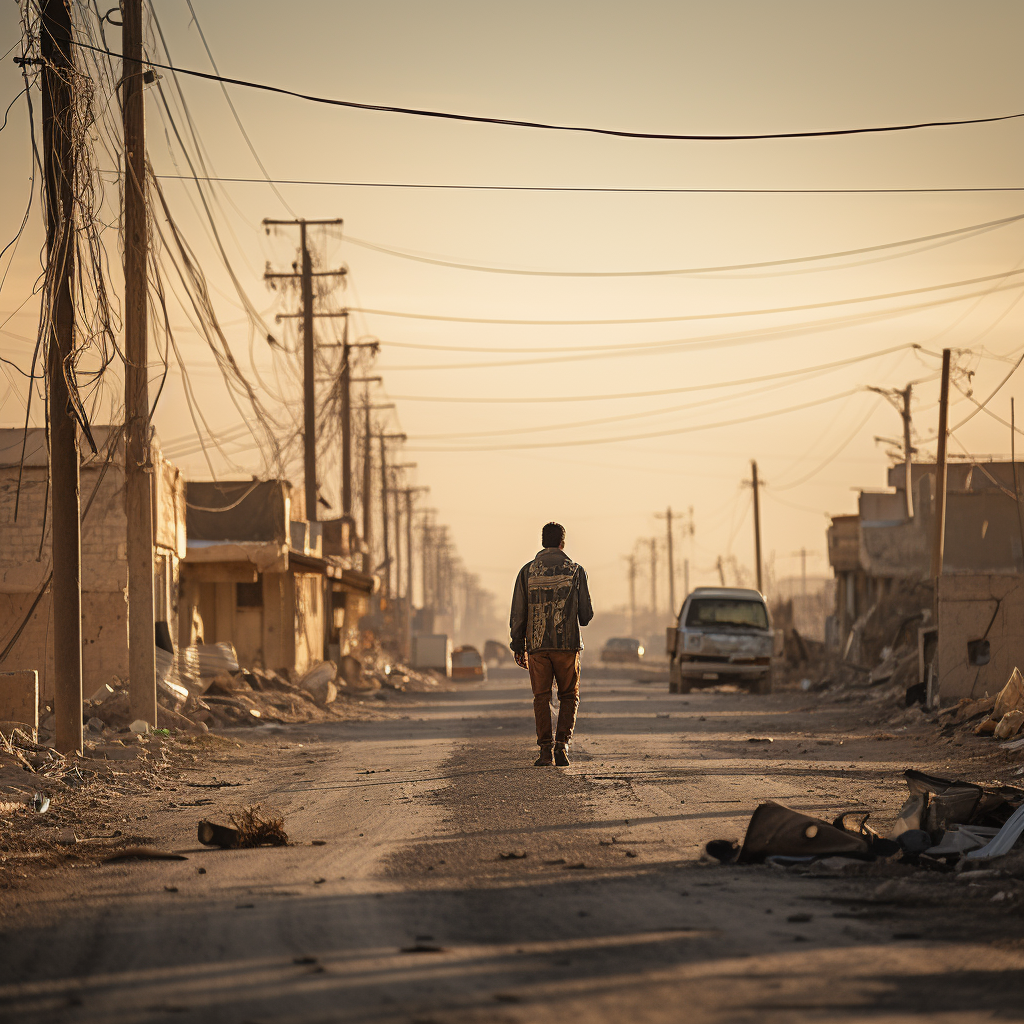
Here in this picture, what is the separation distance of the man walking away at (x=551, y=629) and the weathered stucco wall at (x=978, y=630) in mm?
9913

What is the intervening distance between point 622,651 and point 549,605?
6868 centimetres

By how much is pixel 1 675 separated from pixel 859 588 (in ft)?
135

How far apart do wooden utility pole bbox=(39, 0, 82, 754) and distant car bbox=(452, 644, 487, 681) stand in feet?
157

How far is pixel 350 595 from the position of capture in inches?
2092

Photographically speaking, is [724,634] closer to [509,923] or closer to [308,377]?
[308,377]

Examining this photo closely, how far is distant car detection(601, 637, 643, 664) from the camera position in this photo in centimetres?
7925

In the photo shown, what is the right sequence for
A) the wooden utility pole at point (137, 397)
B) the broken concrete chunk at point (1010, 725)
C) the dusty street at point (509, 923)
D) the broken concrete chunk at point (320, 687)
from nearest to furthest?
the dusty street at point (509, 923), the broken concrete chunk at point (1010, 725), the wooden utility pole at point (137, 397), the broken concrete chunk at point (320, 687)

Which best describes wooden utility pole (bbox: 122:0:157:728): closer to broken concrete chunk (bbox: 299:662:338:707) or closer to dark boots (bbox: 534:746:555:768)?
dark boots (bbox: 534:746:555:768)

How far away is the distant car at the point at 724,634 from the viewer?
3088 cm

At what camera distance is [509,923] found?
530 centimetres

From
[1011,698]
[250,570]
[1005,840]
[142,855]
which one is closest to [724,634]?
[250,570]

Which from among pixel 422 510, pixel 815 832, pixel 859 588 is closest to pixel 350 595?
pixel 859 588

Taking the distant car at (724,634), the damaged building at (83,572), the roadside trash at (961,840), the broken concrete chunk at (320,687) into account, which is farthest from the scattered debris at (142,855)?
the distant car at (724,634)

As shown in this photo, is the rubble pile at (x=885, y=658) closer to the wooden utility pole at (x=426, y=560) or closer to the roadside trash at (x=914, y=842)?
the roadside trash at (x=914, y=842)
